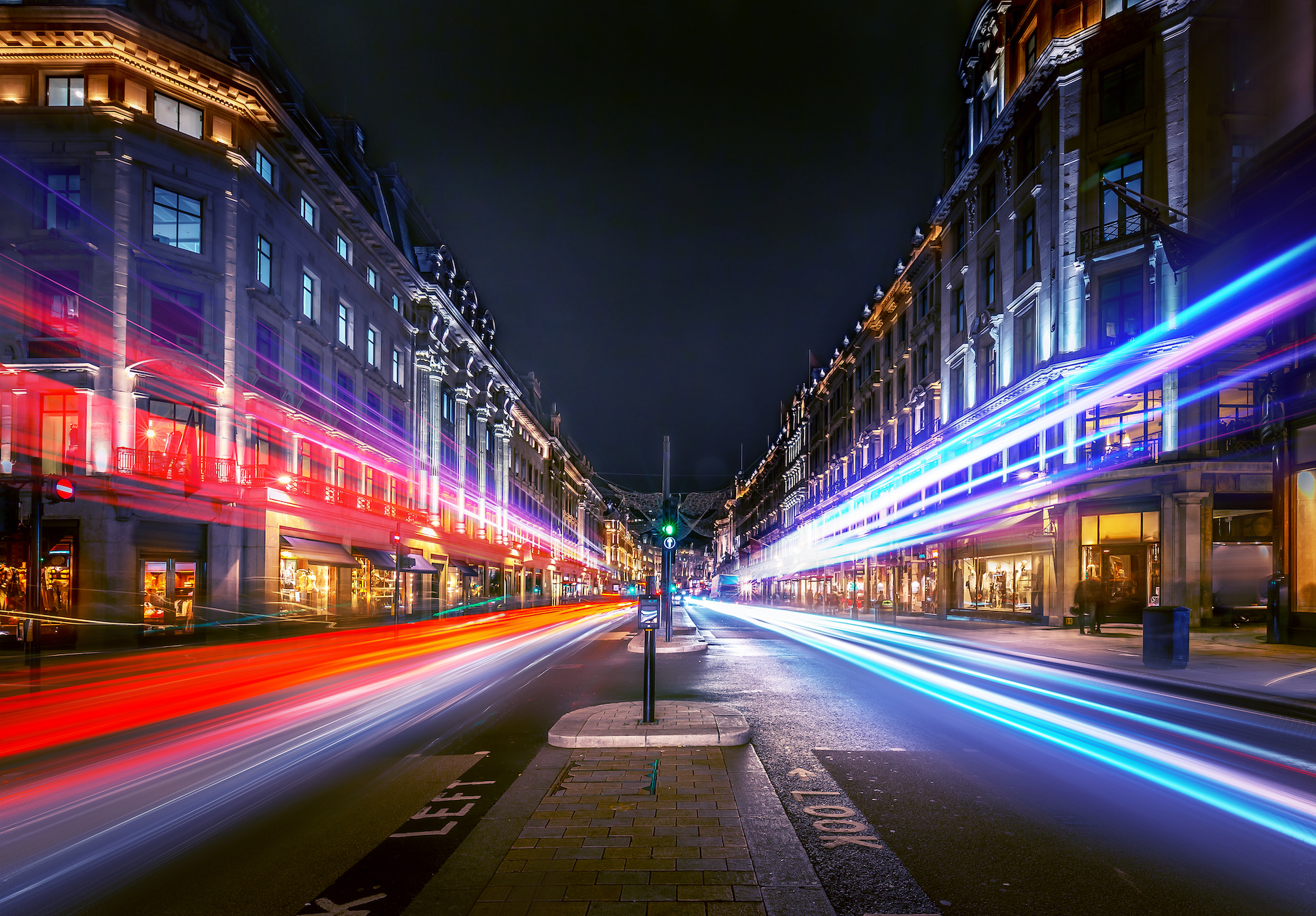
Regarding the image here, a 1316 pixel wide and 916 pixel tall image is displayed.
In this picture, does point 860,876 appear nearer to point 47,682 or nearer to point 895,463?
point 47,682

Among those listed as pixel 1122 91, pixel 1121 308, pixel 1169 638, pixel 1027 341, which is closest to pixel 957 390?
pixel 1027 341

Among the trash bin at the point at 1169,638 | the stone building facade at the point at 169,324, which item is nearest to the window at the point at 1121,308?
the trash bin at the point at 1169,638

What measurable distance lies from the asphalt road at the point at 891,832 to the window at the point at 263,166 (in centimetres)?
2701

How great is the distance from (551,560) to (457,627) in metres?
62.5

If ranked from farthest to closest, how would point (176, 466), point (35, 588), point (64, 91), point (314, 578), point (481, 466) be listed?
point (481, 466) < point (314, 578) < point (176, 466) < point (64, 91) < point (35, 588)

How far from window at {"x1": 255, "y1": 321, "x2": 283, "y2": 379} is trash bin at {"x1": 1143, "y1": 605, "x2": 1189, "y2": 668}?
28.6 m

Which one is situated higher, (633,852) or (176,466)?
(176,466)

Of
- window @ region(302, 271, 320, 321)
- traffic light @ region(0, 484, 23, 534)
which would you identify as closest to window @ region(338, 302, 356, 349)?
window @ region(302, 271, 320, 321)

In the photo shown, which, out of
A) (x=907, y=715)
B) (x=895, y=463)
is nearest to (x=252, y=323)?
(x=907, y=715)

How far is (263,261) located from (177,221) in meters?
3.42

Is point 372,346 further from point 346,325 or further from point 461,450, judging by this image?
point 461,450

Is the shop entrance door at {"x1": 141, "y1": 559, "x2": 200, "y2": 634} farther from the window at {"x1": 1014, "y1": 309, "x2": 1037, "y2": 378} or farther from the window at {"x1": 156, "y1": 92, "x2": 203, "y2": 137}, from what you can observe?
the window at {"x1": 1014, "y1": 309, "x2": 1037, "y2": 378}

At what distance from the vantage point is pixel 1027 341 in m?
31.0

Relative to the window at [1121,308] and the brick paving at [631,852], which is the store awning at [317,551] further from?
the window at [1121,308]
